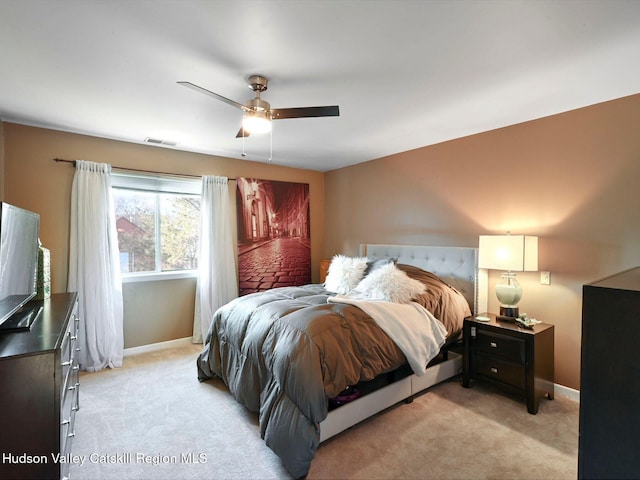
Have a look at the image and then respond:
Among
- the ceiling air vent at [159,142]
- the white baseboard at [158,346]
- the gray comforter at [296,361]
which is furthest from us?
the white baseboard at [158,346]

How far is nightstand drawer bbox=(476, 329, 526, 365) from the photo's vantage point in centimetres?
252

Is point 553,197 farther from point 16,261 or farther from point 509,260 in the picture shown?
point 16,261

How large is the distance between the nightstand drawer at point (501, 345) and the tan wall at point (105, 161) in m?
3.47

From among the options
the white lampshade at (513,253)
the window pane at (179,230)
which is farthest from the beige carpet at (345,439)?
the window pane at (179,230)

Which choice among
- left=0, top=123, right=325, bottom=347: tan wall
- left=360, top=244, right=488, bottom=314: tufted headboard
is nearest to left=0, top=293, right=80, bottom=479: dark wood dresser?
left=0, top=123, right=325, bottom=347: tan wall

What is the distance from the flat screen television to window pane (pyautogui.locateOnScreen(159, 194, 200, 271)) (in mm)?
1876

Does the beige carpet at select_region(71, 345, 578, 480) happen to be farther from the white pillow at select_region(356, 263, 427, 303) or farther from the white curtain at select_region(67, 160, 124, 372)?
the white pillow at select_region(356, 263, 427, 303)

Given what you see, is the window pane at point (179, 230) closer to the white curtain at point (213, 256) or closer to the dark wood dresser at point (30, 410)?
the white curtain at point (213, 256)

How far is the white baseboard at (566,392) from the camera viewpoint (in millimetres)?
2640

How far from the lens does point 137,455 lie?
1.99m

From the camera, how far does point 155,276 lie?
12.6 ft

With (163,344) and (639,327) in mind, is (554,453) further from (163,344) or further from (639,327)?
(163,344)

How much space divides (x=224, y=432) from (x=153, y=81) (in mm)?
2587

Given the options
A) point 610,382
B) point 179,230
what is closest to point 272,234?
point 179,230
